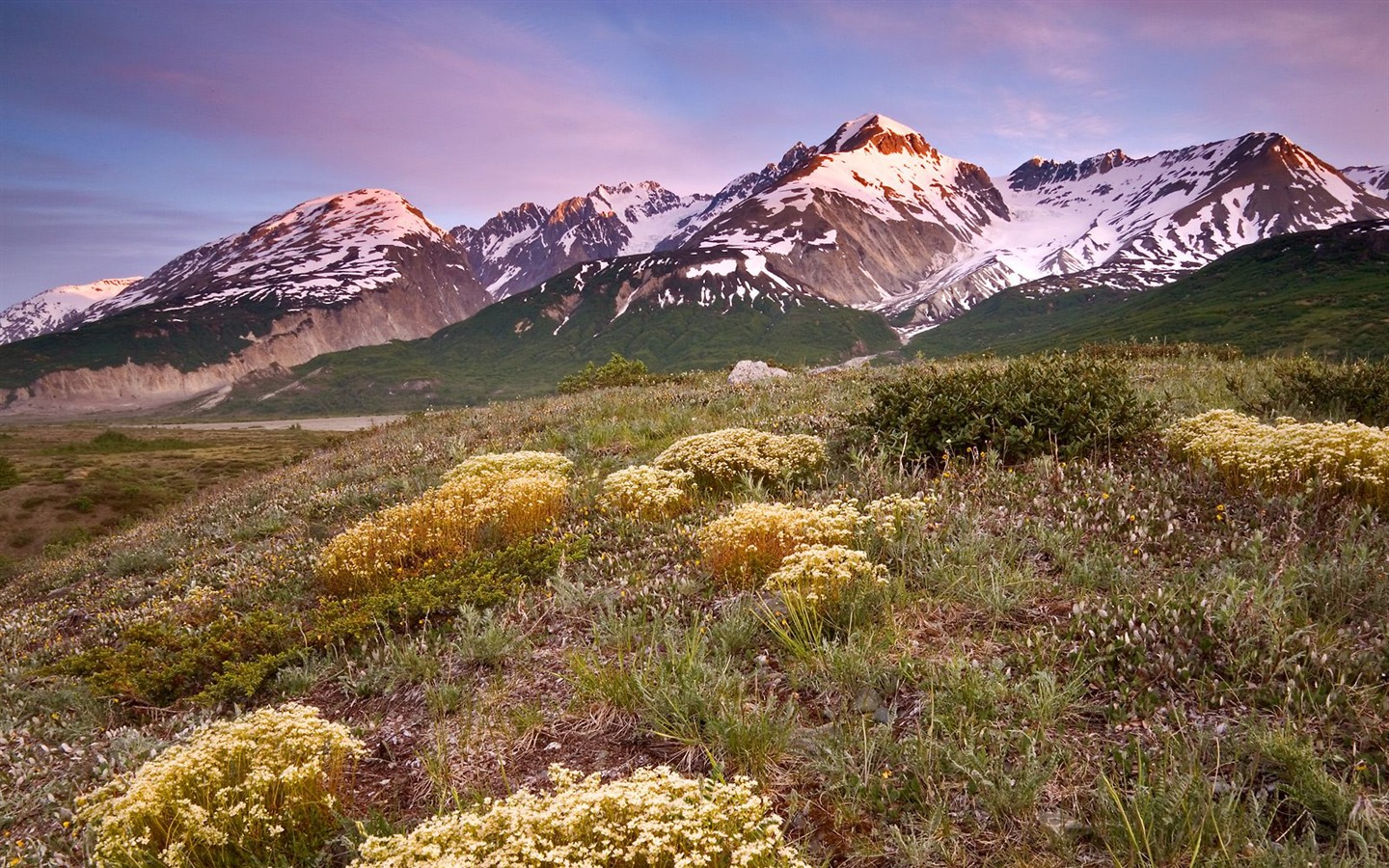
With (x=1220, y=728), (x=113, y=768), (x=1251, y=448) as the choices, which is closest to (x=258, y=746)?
(x=113, y=768)

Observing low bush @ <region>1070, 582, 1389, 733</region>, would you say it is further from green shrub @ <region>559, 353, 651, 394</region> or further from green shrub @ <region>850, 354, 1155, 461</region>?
green shrub @ <region>559, 353, 651, 394</region>

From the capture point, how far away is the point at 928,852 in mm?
3045

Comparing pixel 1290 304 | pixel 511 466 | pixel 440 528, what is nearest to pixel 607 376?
pixel 511 466

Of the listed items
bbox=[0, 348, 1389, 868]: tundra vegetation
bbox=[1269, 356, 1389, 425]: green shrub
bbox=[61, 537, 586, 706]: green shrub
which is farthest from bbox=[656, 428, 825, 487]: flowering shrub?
bbox=[1269, 356, 1389, 425]: green shrub

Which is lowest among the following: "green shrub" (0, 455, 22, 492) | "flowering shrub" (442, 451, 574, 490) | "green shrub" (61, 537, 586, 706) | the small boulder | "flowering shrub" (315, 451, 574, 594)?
"green shrub" (0, 455, 22, 492)

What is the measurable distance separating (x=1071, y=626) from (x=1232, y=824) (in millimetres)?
1498

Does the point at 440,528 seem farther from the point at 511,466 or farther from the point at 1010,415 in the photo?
the point at 1010,415

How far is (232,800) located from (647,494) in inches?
185

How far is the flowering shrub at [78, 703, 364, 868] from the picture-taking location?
3.29 metres

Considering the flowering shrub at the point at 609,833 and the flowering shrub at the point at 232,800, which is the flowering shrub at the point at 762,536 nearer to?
the flowering shrub at the point at 609,833

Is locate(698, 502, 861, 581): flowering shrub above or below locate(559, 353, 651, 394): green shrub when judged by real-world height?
below

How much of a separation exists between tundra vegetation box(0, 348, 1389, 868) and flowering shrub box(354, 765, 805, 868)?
3 cm

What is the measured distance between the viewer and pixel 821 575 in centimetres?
475

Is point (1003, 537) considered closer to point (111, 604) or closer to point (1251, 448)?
point (1251, 448)
